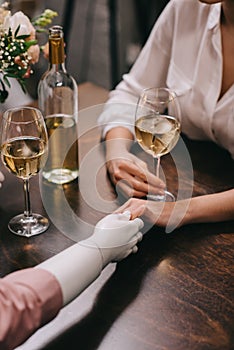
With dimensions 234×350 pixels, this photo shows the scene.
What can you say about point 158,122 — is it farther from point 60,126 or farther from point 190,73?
point 190,73

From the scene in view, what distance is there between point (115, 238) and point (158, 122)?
33cm

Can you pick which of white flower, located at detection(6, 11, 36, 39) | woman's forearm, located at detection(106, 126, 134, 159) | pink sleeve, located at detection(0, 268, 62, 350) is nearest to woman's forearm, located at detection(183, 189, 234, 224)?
woman's forearm, located at detection(106, 126, 134, 159)

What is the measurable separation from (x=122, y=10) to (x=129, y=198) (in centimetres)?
289

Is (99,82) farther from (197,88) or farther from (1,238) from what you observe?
(1,238)

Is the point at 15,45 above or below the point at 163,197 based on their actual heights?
above

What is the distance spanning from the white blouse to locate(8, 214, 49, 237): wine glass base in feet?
1.43

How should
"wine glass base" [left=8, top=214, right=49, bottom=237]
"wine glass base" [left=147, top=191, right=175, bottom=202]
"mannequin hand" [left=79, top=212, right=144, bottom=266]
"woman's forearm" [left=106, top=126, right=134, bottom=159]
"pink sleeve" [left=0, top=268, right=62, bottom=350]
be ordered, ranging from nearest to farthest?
"pink sleeve" [left=0, top=268, right=62, bottom=350], "mannequin hand" [left=79, top=212, right=144, bottom=266], "wine glass base" [left=8, top=214, right=49, bottom=237], "wine glass base" [left=147, top=191, right=175, bottom=202], "woman's forearm" [left=106, top=126, right=134, bottom=159]

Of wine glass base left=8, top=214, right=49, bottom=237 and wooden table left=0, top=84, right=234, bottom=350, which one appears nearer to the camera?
wooden table left=0, top=84, right=234, bottom=350

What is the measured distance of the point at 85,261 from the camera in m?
0.92

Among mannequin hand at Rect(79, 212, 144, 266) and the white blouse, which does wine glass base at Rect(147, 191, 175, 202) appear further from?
the white blouse

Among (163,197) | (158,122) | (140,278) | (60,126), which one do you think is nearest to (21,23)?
(60,126)

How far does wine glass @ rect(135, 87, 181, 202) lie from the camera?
1201 millimetres

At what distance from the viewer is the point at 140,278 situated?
1.00m

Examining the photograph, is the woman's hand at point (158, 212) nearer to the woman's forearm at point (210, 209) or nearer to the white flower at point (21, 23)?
the woman's forearm at point (210, 209)
